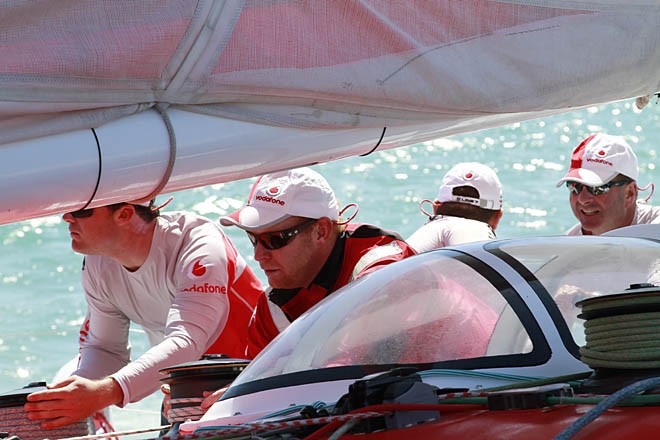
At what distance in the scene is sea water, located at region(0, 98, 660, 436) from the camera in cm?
1229

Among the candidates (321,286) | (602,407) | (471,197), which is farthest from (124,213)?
(602,407)

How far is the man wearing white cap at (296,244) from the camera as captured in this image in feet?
12.8

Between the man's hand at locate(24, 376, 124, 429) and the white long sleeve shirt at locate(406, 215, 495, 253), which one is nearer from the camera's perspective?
the man's hand at locate(24, 376, 124, 429)

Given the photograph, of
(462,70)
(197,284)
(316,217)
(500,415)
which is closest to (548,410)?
(500,415)

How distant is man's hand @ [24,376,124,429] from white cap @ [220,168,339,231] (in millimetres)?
666

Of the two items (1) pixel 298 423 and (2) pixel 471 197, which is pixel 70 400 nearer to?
(1) pixel 298 423

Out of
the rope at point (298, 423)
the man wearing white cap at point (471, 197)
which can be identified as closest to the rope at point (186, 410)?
the rope at point (298, 423)

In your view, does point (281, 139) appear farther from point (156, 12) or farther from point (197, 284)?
point (197, 284)

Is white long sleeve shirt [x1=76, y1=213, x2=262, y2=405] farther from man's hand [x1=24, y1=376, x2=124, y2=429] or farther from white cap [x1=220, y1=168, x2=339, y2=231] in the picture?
white cap [x1=220, y1=168, x2=339, y2=231]

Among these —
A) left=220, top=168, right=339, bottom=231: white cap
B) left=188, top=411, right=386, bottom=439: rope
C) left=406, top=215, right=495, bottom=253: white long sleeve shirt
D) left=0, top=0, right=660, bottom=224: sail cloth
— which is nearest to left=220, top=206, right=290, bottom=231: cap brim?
left=220, top=168, right=339, bottom=231: white cap

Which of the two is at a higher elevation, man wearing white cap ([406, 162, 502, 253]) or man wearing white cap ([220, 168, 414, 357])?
man wearing white cap ([406, 162, 502, 253])

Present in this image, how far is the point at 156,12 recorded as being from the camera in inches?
93.7

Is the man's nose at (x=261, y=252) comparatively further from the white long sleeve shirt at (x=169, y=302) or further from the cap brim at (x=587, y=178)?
the cap brim at (x=587, y=178)

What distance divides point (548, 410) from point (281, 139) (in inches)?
33.3
